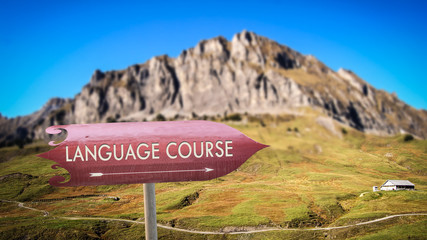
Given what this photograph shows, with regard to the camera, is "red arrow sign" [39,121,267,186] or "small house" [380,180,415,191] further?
"small house" [380,180,415,191]

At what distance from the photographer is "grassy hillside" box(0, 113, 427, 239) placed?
3153 cm

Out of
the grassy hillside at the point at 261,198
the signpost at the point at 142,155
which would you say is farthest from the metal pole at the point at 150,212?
the grassy hillside at the point at 261,198

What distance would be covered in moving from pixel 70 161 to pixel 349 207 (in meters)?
30.8

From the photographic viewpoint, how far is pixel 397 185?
30.8m

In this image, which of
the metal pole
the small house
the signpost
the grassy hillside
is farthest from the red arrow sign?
the small house

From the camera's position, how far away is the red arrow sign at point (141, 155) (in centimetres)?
1576

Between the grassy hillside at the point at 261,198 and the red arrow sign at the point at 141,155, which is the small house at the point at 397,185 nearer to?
the grassy hillside at the point at 261,198

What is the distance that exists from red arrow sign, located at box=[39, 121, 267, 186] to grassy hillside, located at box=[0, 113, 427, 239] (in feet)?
53.8

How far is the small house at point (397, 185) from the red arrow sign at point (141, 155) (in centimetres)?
2366

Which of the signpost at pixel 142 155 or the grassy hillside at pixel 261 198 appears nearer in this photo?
the signpost at pixel 142 155

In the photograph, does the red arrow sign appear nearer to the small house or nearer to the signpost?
the signpost

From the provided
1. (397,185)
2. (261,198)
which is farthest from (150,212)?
(397,185)

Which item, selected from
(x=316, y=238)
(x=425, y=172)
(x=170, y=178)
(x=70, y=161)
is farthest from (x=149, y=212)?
(x=425, y=172)

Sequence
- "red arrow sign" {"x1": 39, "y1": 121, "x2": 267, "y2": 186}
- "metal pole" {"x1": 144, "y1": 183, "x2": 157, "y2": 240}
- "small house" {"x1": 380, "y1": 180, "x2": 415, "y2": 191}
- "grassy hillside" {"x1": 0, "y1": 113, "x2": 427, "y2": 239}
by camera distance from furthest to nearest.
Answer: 1. "grassy hillside" {"x1": 0, "y1": 113, "x2": 427, "y2": 239}
2. "small house" {"x1": 380, "y1": 180, "x2": 415, "y2": 191}
3. "metal pole" {"x1": 144, "y1": 183, "x2": 157, "y2": 240}
4. "red arrow sign" {"x1": 39, "y1": 121, "x2": 267, "y2": 186}
